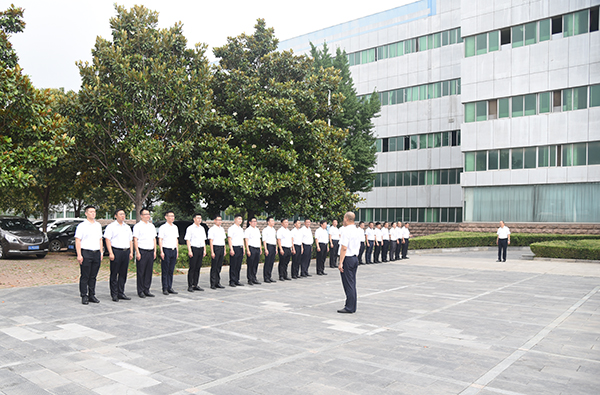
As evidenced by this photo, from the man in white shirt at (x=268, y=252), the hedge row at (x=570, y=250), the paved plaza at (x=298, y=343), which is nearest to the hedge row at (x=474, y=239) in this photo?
the hedge row at (x=570, y=250)

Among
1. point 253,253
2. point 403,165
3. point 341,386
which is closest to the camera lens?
point 341,386

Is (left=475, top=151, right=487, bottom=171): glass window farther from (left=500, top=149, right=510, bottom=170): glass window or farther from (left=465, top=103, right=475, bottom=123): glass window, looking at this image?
(left=465, top=103, right=475, bottom=123): glass window

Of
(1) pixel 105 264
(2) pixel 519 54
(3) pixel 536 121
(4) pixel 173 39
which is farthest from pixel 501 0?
(1) pixel 105 264

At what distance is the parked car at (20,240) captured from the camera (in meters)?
17.8

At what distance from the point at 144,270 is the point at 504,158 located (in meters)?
25.9

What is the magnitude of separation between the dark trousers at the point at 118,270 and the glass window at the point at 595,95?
27141mm

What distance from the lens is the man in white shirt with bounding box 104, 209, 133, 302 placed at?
9.56 metres

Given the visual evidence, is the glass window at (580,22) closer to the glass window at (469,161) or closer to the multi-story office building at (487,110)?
the multi-story office building at (487,110)

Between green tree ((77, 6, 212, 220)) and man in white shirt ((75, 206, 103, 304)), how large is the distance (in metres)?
6.38

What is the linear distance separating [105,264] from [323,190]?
8.22 meters

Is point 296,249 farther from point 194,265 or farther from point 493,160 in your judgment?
point 493,160

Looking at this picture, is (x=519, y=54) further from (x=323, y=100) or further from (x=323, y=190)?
(x=323, y=190)

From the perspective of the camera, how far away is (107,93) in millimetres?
15648

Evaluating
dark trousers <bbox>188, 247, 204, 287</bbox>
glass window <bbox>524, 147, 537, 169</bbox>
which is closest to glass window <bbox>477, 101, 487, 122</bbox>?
glass window <bbox>524, 147, 537, 169</bbox>
